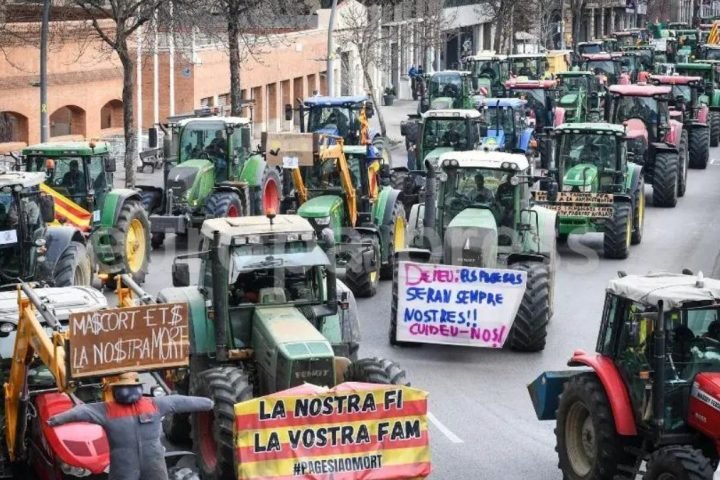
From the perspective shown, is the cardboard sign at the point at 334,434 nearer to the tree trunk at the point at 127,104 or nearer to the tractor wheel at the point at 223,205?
the tractor wheel at the point at 223,205

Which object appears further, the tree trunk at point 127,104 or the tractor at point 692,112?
the tractor at point 692,112

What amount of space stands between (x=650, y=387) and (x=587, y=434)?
120cm

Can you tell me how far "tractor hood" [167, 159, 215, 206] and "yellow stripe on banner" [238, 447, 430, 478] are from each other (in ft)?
48.1

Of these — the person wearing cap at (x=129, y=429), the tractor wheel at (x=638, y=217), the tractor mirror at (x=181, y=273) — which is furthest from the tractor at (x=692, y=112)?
the person wearing cap at (x=129, y=429)

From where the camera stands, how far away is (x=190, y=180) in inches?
1077

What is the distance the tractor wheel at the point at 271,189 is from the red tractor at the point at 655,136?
805 cm

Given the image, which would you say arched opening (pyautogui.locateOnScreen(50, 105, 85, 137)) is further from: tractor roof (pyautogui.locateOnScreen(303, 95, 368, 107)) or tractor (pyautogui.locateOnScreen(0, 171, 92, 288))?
tractor (pyautogui.locateOnScreen(0, 171, 92, 288))

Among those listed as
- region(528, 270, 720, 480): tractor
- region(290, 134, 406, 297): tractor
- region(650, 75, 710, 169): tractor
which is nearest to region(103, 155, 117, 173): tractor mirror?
region(290, 134, 406, 297): tractor

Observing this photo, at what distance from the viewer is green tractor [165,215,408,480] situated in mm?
13812

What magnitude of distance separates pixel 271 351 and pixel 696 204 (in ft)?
75.0

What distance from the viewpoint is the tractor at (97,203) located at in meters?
24.3

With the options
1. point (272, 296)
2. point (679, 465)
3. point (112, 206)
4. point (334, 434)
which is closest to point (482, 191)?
point (112, 206)

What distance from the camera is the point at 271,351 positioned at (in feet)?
46.5

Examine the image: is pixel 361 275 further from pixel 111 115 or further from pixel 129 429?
pixel 111 115
